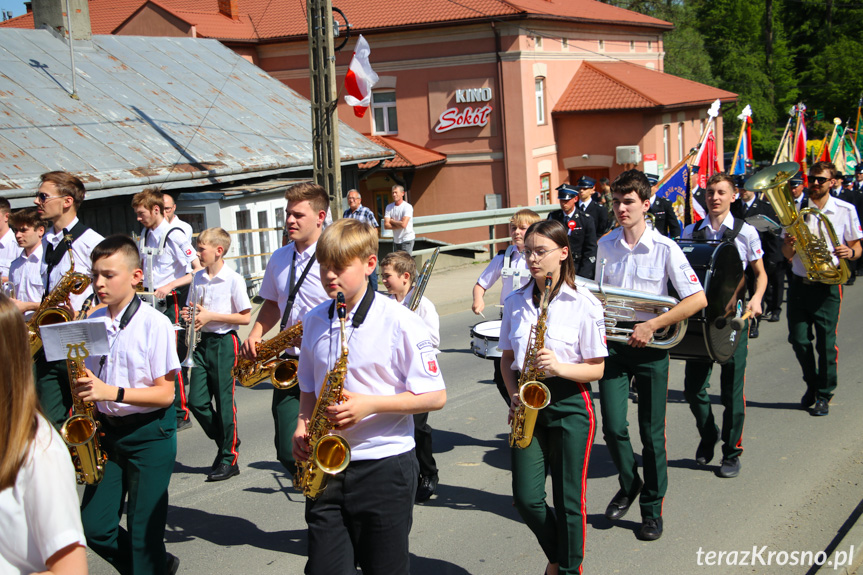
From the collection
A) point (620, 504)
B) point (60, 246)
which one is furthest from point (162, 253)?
point (620, 504)

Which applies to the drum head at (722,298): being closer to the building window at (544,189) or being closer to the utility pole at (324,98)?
the utility pole at (324,98)

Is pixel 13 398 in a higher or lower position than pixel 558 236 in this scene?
lower

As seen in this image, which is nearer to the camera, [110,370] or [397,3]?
[110,370]

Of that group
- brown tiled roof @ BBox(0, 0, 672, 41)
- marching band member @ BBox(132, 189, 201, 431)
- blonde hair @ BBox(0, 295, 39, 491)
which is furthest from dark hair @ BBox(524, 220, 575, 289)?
brown tiled roof @ BBox(0, 0, 672, 41)

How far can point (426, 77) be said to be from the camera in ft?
96.6

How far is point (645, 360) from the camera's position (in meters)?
5.26

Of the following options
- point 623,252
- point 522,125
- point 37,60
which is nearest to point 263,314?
point 623,252

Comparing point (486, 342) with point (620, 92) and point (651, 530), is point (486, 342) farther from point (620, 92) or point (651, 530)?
point (620, 92)

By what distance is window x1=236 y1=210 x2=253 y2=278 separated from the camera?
17.1 m

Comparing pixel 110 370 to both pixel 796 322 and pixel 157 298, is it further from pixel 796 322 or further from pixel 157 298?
pixel 796 322

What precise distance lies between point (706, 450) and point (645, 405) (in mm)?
1648

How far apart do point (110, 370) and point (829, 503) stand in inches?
188

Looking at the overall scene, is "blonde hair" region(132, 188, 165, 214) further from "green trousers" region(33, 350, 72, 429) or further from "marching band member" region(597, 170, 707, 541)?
"marching band member" region(597, 170, 707, 541)

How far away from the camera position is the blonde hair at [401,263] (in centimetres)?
589
